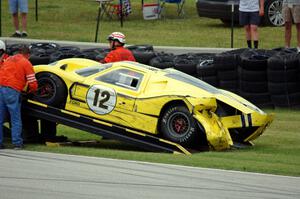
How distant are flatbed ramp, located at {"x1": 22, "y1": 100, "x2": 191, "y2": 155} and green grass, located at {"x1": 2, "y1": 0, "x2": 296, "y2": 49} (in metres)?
8.79

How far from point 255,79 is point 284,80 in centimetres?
54

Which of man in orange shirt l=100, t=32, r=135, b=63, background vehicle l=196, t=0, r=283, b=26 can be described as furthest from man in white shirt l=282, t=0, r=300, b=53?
man in orange shirt l=100, t=32, r=135, b=63

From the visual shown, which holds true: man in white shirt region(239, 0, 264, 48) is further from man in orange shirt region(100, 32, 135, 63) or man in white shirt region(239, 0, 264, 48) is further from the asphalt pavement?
man in orange shirt region(100, 32, 135, 63)

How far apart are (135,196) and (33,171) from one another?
78.0 inches

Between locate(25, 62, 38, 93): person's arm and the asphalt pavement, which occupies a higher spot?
locate(25, 62, 38, 93): person's arm

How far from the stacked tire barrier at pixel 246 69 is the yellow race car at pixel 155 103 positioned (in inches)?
121

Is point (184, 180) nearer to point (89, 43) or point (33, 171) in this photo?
point (33, 171)

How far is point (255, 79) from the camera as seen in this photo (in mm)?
19031

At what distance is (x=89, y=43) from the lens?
2367 cm

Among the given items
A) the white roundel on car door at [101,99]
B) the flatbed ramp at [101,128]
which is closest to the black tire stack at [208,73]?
the white roundel on car door at [101,99]

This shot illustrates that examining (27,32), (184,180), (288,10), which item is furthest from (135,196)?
(27,32)

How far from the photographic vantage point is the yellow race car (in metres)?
15.1

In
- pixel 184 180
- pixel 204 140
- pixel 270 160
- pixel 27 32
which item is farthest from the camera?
pixel 27 32

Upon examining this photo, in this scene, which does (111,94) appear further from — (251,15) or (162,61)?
(251,15)
